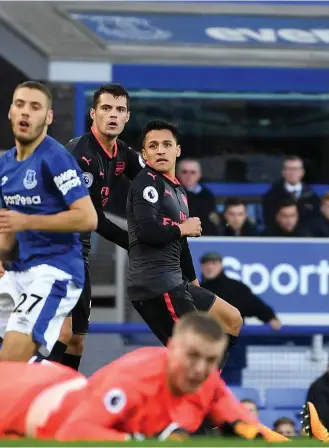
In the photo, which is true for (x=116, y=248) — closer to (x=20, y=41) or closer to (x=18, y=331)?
(x=20, y=41)

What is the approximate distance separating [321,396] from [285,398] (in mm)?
788

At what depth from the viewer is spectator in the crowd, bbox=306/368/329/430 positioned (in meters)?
9.54

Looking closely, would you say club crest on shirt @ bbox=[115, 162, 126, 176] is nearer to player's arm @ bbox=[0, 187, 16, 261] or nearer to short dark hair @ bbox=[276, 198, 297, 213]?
player's arm @ bbox=[0, 187, 16, 261]

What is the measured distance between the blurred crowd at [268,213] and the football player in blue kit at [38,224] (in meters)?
4.58

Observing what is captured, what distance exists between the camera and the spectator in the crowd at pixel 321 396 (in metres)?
9.54

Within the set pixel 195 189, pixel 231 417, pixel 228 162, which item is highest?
pixel 228 162

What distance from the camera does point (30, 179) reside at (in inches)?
279

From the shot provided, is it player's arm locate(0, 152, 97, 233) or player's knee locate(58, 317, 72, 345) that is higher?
player's arm locate(0, 152, 97, 233)

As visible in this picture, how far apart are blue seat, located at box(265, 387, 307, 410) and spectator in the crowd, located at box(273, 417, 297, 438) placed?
0.24 meters

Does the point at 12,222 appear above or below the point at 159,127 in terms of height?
below

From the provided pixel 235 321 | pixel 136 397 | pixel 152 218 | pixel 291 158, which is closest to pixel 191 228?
pixel 152 218

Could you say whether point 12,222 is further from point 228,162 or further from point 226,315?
point 228,162

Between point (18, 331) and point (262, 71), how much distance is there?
742 cm

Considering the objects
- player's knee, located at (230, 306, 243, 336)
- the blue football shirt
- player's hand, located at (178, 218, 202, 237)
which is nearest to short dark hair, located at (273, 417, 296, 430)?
player's knee, located at (230, 306, 243, 336)
